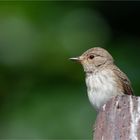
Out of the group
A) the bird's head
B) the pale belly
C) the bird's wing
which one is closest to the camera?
the pale belly

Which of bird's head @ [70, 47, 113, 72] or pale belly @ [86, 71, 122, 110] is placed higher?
bird's head @ [70, 47, 113, 72]

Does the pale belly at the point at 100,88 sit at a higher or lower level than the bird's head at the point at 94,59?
lower

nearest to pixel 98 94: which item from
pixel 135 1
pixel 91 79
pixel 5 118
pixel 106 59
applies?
pixel 91 79

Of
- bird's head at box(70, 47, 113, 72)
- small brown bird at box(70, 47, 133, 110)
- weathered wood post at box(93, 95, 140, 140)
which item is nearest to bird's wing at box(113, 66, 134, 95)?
small brown bird at box(70, 47, 133, 110)

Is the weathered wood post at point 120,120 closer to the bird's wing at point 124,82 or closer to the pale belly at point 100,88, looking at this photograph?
the pale belly at point 100,88

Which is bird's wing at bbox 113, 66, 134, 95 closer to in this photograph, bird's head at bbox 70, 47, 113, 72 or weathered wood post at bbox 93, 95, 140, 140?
bird's head at bbox 70, 47, 113, 72

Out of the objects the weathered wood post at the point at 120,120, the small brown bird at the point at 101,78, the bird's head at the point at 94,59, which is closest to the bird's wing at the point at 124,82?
the small brown bird at the point at 101,78

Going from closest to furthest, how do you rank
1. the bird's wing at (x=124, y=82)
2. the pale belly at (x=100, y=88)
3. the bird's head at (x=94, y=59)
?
1. the pale belly at (x=100, y=88)
2. the bird's wing at (x=124, y=82)
3. the bird's head at (x=94, y=59)
